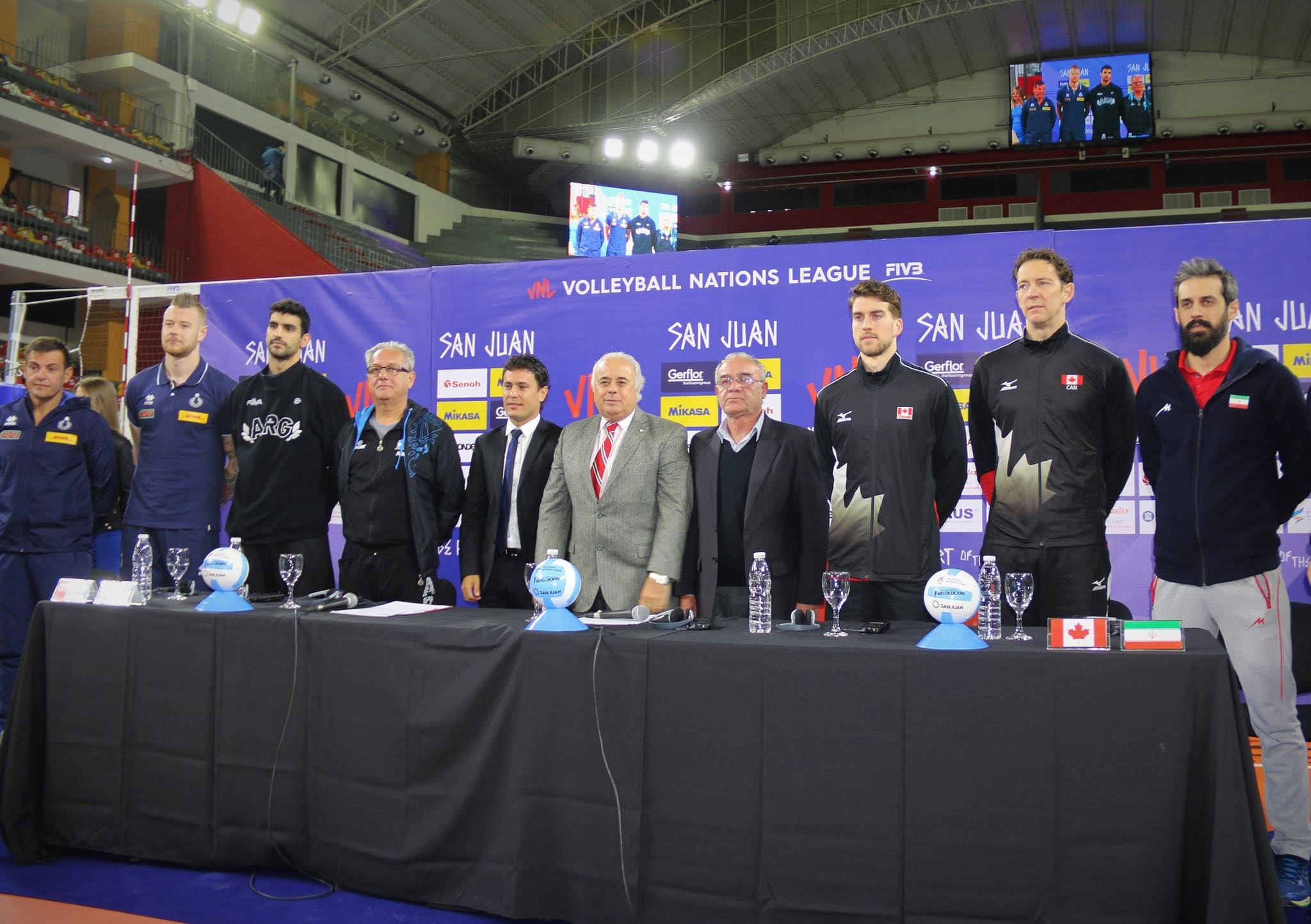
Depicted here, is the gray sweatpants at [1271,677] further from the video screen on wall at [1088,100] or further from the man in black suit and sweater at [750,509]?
the video screen on wall at [1088,100]

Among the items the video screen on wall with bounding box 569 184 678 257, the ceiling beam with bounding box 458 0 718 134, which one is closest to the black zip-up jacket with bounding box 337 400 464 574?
the video screen on wall with bounding box 569 184 678 257

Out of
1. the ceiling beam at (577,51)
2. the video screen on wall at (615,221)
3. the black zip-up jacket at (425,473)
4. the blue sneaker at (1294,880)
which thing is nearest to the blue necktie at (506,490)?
the black zip-up jacket at (425,473)

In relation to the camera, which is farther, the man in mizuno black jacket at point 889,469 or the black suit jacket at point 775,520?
the black suit jacket at point 775,520

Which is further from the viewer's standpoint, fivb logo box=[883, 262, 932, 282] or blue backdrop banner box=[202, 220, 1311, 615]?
fivb logo box=[883, 262, 932, 282]

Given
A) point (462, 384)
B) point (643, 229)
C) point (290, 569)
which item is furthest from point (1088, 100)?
point (290, 569)

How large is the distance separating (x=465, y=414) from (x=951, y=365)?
106 inches

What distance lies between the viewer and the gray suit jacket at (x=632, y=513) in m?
3.08

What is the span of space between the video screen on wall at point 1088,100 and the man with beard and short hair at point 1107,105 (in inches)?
0.5

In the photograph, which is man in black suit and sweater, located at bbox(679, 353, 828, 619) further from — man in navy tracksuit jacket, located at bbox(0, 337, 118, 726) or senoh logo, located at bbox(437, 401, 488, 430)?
man in navy tracksuit jacket, located at bbox(0, 337, 118, 726)

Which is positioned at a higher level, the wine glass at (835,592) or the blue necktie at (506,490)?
the blue necktie at (506,490)

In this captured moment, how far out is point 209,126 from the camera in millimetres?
16703

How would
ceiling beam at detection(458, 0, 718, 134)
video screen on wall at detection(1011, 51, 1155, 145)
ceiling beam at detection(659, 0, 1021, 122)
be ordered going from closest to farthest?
1. ceiling beam at detection(659, 0, 1021, 122)
2. video screen on wall at detection(1011, 51, 1155, 145)
3. ceiling beam at detection(458, 0, 718, 134)

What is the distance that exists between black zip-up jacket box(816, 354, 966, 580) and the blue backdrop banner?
5.35 feet

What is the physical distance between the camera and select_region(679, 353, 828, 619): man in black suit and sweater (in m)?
3.15
